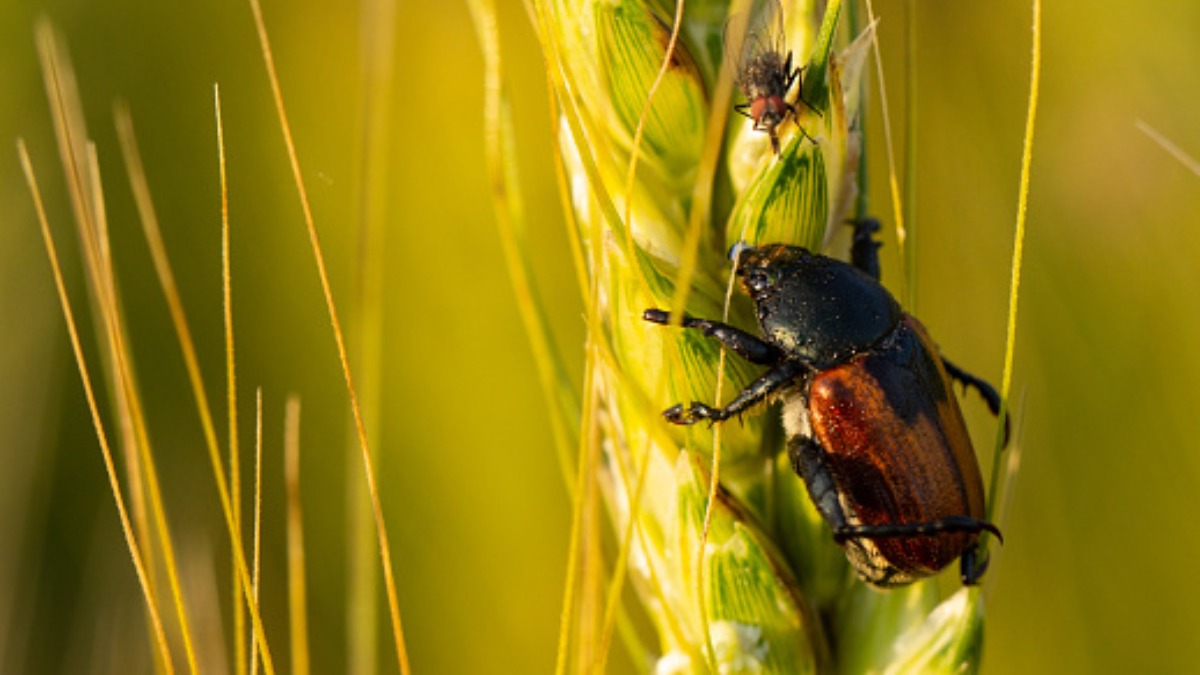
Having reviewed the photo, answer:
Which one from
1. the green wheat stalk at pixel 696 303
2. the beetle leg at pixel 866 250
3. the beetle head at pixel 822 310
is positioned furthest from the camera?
the beetle leg at pixel 866 250

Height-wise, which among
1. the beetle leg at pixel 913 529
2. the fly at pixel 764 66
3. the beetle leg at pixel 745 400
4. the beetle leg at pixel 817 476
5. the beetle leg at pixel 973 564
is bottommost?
A: the beetle leg at pixel 973 564

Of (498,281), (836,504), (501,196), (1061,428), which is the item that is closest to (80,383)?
(498,281)

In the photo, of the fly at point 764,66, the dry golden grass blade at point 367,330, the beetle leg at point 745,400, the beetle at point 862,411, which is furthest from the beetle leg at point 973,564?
the dry golden grass blade at point 367,330

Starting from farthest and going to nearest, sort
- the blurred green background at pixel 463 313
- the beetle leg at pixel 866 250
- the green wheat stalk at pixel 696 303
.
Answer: the blurred green background at pixel 463 313, the beetle leg at pixel 866 250, the green wheat stalk at pixel 696 303

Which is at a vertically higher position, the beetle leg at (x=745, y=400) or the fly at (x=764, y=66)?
the fly at (x=764, y=66)

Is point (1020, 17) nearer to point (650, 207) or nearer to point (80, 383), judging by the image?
point (650, 207)

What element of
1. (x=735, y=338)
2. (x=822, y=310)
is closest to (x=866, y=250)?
(x=822, y=310)

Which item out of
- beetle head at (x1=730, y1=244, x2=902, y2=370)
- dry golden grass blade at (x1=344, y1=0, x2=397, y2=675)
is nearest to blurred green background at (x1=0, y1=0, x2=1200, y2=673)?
dry golden grass blade at (x1=344, y1=0, x2=397, y2=675)

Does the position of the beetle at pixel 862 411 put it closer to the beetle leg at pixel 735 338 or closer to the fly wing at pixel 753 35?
the beetle leg at pixel 735 338
